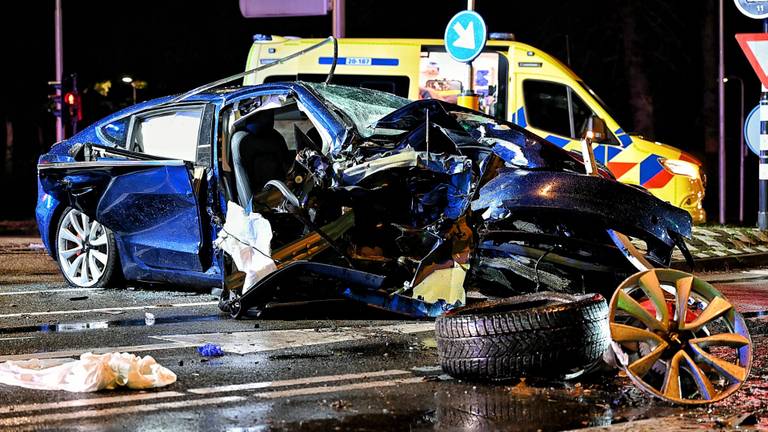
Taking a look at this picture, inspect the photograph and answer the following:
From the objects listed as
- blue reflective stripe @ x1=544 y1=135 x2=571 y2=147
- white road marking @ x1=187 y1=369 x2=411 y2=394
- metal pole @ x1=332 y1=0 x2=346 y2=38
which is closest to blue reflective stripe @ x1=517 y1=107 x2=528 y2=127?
blue reflective stripe @ x1=544 y1=135 x2=571 y2=147

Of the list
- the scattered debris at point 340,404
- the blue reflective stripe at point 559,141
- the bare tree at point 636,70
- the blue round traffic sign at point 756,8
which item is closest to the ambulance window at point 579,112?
the blue reflective stripe at point 559,141

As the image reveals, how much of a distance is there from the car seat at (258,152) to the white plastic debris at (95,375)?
10.00ft

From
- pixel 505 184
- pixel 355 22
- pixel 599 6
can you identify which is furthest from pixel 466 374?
pixel 355 22

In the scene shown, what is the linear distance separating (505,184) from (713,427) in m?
2.81

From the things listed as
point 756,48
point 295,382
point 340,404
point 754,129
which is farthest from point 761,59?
point 340,404

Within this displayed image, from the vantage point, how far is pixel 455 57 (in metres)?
14.8

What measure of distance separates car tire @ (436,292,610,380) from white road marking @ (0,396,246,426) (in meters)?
1.13

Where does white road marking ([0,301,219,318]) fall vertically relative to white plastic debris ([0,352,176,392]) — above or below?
below

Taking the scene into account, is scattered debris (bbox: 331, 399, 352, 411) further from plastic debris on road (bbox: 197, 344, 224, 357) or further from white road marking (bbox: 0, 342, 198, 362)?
white road marking (bbox: 0, 342, 198, 362)

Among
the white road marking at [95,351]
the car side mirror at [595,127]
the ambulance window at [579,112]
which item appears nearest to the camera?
the white road marking at [95,351]

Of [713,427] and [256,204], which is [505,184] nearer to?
[256,204]

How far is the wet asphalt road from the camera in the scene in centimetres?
520

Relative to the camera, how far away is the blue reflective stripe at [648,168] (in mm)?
15945

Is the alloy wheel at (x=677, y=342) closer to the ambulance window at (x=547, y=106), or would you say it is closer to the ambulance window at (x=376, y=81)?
the ambulance window at (x=547, y=106)
